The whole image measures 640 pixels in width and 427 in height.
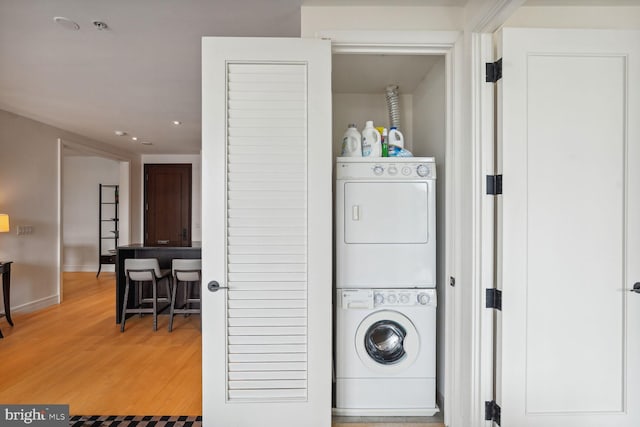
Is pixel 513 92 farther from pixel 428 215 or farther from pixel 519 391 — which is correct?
pixel 519 391

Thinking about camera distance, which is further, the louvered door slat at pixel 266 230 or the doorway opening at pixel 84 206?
the doorway opening at pixel 84 206

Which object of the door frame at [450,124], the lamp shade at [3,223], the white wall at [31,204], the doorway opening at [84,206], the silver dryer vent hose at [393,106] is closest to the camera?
the door frame at [450,124]

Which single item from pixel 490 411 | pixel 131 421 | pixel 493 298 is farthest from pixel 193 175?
pixel 490 411

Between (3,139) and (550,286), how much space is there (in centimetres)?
550

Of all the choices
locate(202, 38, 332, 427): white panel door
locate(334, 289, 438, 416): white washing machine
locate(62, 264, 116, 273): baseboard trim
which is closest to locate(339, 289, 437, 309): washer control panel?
locate(334, 289, 438, 416): white washing machine

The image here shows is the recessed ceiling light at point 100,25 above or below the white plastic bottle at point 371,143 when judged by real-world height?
above

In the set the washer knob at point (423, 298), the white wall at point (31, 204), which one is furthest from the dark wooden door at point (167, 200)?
the washer knob at point (423, 298)

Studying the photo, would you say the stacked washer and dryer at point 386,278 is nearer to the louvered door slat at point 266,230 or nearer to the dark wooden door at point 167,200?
the louvered door slat at point 266,230

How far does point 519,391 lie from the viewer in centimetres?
170

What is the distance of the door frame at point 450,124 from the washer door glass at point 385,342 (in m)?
0.28

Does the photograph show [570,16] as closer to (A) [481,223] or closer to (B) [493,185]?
(B) [493,185]

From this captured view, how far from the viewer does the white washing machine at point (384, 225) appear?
2131mm

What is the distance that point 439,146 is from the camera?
2.30 meters

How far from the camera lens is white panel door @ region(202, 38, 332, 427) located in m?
1.82
